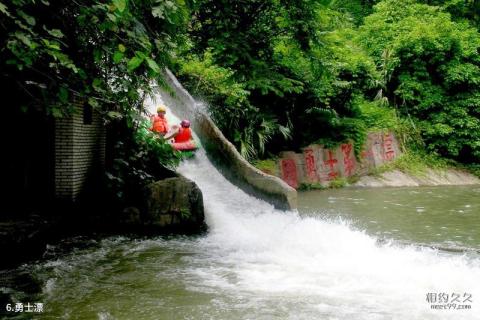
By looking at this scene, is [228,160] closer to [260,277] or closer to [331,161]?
[260,277]

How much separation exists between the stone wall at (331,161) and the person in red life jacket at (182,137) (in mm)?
6358

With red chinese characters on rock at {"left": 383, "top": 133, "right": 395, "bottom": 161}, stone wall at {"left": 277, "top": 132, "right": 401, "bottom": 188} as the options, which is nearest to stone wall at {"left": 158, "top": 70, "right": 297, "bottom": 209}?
stone wall at {"left": 277, "top": 132, "right": 401, "bottom": 188}

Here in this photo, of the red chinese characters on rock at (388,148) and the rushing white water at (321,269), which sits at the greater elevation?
the red chinese characters on rock at (388,148)

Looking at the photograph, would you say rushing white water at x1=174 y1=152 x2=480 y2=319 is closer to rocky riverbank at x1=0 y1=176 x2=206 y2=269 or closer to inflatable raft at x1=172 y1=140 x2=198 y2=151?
rocky riverbank at x1=0 y1=176 x2=206 y2=269

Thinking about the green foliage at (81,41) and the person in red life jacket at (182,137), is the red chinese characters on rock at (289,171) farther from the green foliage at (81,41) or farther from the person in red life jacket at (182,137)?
the green foliage at (81,41)

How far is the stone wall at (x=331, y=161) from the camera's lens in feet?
56.6

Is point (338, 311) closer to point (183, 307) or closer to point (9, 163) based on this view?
point (183, 307)

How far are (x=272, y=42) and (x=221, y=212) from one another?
3.53 meters

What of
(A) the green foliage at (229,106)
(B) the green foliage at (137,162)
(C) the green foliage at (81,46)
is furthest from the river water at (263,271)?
(A) the green foliage at (229,106)

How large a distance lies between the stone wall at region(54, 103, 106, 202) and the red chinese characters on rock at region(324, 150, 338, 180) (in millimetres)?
10718

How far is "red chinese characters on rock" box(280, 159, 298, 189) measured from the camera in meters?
17.1

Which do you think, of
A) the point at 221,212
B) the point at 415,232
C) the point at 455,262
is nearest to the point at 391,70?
the point at 415,232

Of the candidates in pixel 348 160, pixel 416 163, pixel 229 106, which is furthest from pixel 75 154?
pixel 416 163

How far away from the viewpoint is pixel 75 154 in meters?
8.13
